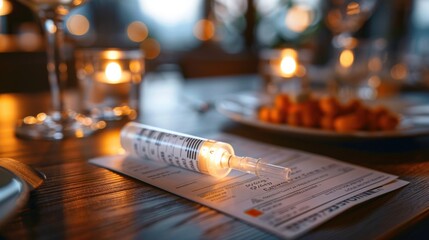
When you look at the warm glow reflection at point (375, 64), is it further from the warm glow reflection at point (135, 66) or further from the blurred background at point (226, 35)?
the warm glow reflection at point (135, 66)

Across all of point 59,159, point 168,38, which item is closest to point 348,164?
point 59,159

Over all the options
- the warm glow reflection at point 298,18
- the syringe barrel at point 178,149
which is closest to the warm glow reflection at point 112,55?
the syringe barrel at point 178,149

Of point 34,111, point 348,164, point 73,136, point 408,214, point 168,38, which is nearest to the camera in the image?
point 408,214

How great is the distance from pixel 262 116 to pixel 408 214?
320 mm

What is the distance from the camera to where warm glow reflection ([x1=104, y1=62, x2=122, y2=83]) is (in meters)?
0.77

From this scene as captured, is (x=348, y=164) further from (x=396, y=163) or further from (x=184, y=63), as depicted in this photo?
(x=184, y=63)

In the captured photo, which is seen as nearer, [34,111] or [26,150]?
[26,150]

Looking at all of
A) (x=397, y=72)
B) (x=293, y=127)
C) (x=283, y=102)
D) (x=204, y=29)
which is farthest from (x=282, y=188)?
(x=204, y=29)

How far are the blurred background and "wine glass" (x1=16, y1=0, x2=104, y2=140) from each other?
1.86ft

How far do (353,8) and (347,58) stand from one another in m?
0.12

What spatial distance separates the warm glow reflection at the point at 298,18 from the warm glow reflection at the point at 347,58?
290 cm

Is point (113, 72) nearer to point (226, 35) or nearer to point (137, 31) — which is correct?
point (226, 35)

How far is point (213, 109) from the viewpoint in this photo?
33.0 inches

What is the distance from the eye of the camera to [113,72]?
0.77 metres
